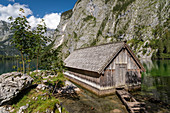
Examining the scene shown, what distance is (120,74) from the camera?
15.7 metres

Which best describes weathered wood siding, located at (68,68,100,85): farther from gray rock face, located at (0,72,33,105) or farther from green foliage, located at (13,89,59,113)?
gray rock face, located at (0,72,33,105)

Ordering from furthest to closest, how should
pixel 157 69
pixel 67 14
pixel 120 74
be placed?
1. pixel 67 14
2. pixel 157 69
3. pixel 120 74

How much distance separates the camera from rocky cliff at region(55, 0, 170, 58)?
116062 mm

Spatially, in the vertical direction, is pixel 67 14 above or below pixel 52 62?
above

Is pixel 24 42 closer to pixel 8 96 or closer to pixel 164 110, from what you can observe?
pixel 8 96

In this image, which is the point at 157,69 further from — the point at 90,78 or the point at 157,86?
the point at 90,78

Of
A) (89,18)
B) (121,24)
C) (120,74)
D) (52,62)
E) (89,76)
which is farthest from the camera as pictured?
(121,24)

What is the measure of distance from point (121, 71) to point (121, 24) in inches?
5055

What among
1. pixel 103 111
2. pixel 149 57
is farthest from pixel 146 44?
pixel 103 111

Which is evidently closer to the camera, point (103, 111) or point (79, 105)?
point (103, 111)

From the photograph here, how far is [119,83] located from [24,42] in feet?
49.5

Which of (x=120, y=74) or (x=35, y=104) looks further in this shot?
(x=120, y=74)

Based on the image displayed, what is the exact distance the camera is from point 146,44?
117062 millimetres

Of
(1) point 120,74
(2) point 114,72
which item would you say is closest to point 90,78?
(2) point 114,72
